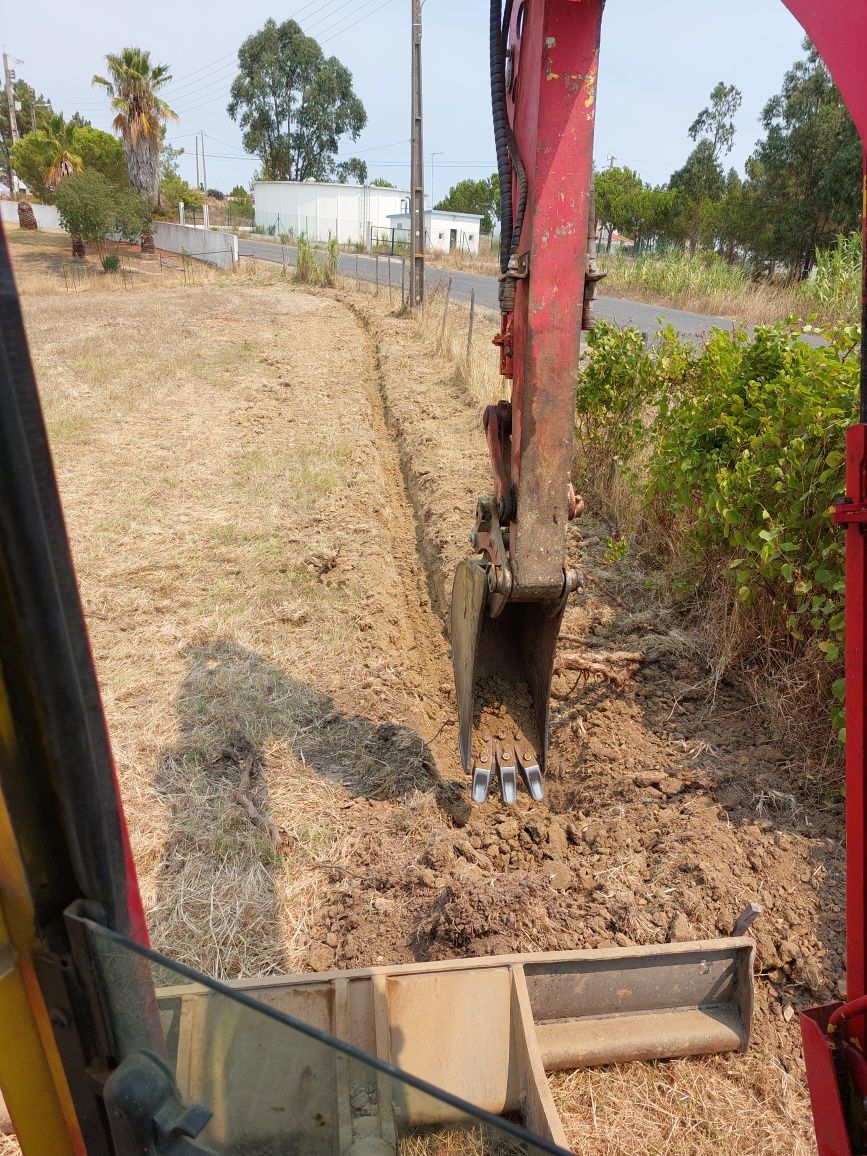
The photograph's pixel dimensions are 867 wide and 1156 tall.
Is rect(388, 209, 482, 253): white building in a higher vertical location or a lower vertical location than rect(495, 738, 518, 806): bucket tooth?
higher

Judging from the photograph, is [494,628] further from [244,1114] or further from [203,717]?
[244,1114]

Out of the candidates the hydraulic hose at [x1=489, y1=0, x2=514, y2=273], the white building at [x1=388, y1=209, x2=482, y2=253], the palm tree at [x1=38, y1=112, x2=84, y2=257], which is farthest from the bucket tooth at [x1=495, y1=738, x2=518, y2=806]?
the white building at [x1=388, y1=209, x2=482, y2=253]

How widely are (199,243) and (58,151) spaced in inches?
371

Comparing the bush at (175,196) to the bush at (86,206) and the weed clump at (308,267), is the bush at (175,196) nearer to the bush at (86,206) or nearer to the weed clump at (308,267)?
the bush at (86,206)

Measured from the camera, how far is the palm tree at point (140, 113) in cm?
3719

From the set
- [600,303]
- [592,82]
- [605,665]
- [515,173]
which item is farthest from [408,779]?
[600,303]

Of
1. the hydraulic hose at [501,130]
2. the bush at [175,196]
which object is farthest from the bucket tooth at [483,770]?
the bush at [175,196]

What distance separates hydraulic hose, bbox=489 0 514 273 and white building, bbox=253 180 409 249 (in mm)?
61194

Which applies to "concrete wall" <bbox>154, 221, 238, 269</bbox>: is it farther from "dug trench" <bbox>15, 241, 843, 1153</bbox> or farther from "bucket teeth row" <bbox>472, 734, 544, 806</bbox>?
"bucket teeth row" <bbox>472, 734, 544, 806</bbox>

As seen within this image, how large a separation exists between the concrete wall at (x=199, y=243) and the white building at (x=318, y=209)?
1873 cm

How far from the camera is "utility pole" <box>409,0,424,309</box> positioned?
64.8 feet

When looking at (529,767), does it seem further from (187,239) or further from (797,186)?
(187,239)

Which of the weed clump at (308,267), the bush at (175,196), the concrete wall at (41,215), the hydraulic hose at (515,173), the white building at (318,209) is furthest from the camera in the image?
the white building at (318,209)

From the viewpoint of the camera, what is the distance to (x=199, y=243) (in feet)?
128
